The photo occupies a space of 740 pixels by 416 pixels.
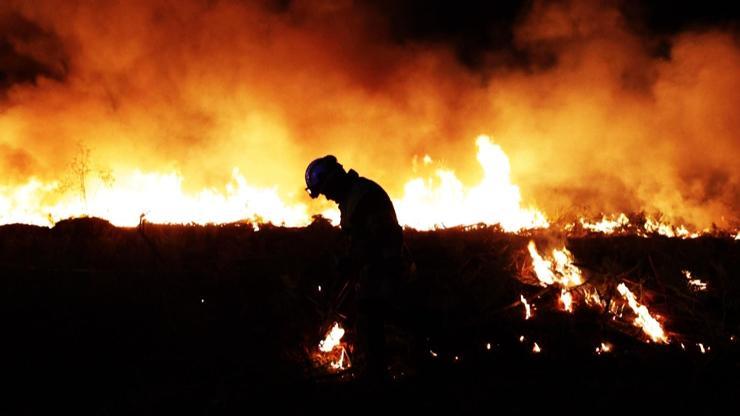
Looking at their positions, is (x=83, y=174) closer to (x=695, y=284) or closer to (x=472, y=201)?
(x=472, y=201)

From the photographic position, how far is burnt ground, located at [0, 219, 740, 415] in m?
4.44

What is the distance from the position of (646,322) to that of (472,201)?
8.03 m

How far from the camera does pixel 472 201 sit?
13.7 metres

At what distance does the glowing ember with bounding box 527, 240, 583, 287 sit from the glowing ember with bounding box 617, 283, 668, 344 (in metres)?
0.65

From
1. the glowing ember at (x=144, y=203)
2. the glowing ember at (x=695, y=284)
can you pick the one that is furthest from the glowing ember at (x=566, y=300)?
the glowing ember at (x=144, y=203)

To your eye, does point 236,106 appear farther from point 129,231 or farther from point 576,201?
point 576,201

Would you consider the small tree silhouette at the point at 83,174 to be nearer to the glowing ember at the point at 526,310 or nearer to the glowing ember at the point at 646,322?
the glowing ember at the point at 526,310

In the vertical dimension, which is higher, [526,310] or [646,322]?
[526,310]

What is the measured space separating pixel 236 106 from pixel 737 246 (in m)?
13.7

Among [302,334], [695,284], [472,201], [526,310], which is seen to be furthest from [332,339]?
[472,201]

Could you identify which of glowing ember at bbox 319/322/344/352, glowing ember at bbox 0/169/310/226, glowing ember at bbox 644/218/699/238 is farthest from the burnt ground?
glowing ember at bbox 0/169/310/226

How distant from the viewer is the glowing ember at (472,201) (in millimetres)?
12695

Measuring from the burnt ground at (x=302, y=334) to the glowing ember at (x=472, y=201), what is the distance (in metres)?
4.41

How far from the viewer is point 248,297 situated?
6582mm
